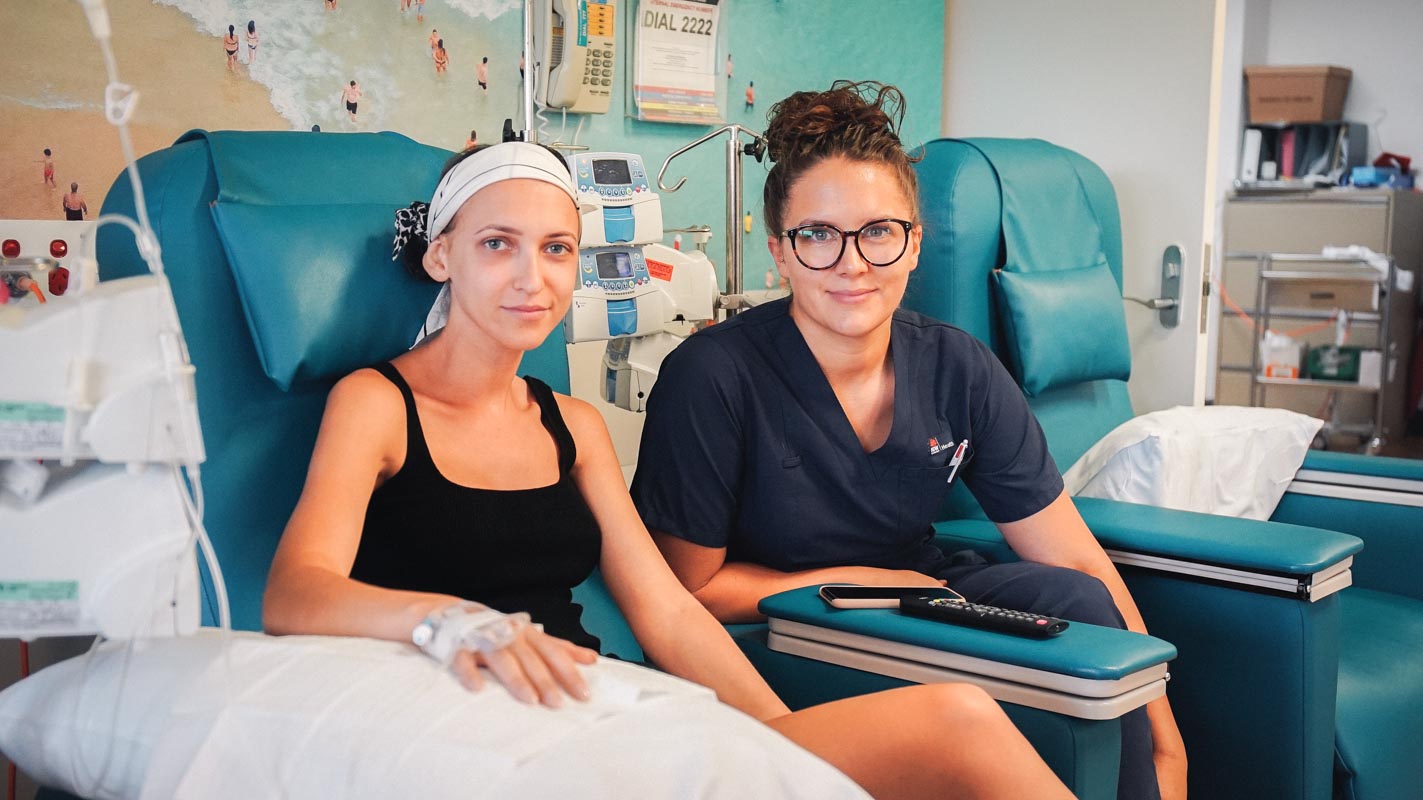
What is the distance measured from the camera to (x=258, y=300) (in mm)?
1453

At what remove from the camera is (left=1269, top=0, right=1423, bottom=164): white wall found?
259 inches

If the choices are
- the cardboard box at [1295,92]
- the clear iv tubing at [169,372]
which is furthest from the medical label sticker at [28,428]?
the cardboard box at [1295,92]

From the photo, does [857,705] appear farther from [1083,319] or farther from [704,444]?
[1083,319]

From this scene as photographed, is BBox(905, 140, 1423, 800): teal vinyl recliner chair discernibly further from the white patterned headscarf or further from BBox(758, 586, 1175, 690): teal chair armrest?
the white patterned headscarf

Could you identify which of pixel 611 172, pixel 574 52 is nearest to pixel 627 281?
pixel 611 172

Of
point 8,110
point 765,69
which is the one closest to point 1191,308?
point 765,69

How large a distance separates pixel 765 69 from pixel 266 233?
1.86 metres

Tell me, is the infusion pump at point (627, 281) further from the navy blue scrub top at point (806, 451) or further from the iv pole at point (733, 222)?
the navy blue scrub top at point (806, 451)

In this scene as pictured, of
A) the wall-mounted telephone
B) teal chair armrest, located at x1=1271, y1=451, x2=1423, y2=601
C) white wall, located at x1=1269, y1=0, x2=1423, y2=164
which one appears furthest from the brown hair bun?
white wall, located at x1=1269, y1=0, x2=1423, y2=164

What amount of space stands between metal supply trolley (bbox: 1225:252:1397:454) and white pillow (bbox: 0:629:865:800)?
570cm

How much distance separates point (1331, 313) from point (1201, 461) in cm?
423

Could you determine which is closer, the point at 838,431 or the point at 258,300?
the point at 258,300

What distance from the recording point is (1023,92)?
10.2ft

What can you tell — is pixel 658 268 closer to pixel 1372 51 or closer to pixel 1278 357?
pixel 1278 357
